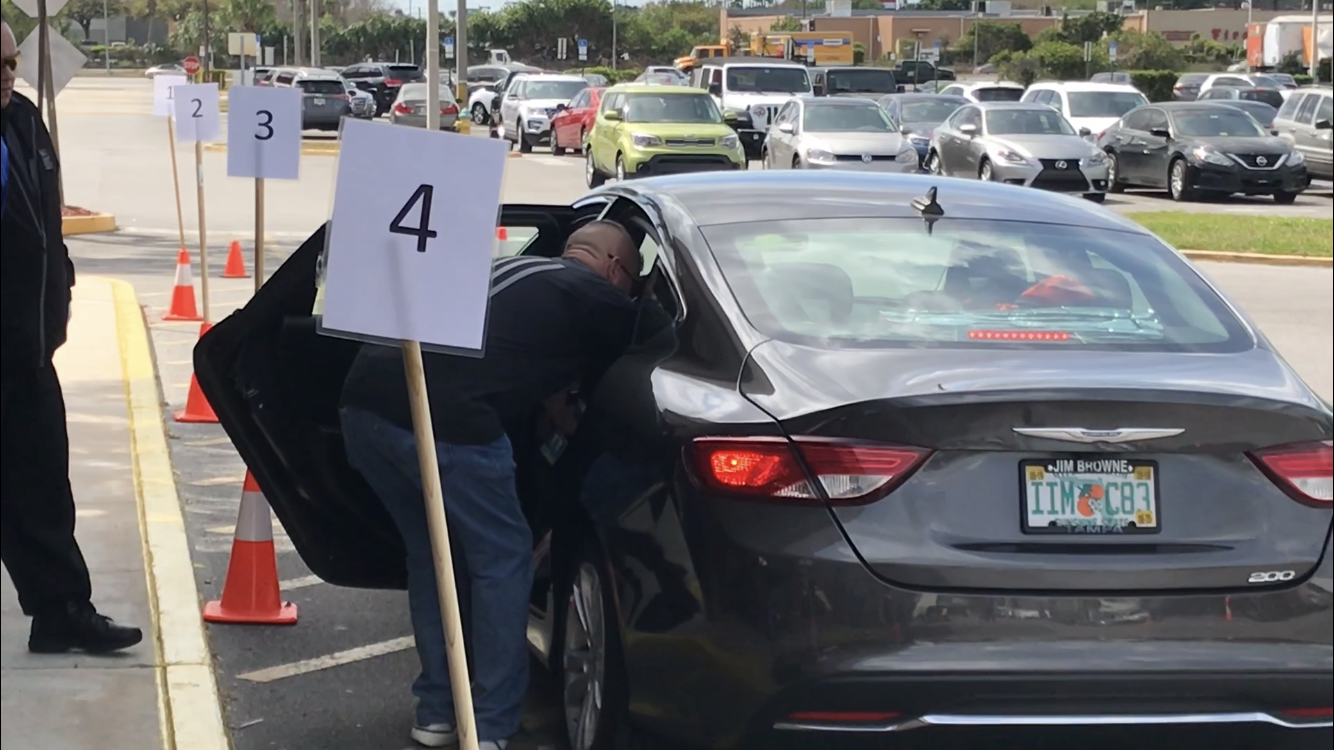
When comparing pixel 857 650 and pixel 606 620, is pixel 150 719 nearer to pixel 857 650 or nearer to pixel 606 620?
pixel 606 620

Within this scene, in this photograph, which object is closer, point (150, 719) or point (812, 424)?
point (812, 424)

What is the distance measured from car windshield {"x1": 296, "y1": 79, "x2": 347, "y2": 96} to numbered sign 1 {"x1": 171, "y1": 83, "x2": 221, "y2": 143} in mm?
28126

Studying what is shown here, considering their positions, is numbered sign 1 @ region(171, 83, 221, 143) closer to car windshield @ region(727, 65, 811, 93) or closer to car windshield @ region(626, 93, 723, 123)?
car windshield @ region(626, 93, 723, 123)

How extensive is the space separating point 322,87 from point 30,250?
37.1m

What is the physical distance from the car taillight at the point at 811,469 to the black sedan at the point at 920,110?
90.2ft

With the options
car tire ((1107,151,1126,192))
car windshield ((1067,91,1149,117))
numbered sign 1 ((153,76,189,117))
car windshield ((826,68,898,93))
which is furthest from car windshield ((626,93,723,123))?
car windshield ((826,68,898,93))

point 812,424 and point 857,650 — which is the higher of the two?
point 812,424

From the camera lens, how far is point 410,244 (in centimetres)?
386

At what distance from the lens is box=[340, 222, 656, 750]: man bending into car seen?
4504 millimetres

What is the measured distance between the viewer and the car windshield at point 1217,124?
2628 centimetres

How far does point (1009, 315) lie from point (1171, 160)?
2329 centimetres

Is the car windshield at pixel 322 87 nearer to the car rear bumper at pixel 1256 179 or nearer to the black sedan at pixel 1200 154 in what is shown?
the black sedan at pixel 1200 154

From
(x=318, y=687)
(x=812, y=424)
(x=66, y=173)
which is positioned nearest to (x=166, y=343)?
(x=318, y=687)

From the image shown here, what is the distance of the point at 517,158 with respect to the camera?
118 ft
